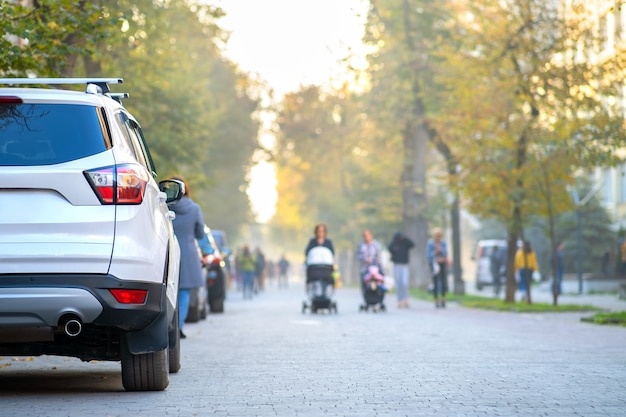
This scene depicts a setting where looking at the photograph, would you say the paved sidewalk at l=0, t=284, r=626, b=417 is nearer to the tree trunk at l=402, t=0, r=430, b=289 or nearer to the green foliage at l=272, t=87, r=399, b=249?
the tree trunk at l=402, t=0, r=430, b=289

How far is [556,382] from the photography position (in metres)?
9.73

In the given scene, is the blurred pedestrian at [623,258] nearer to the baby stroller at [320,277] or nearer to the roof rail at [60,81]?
the baby stroller at [320,277]

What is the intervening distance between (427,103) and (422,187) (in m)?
4.86

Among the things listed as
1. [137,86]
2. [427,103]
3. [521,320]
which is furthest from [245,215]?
[521,320]

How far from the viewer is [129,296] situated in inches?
308

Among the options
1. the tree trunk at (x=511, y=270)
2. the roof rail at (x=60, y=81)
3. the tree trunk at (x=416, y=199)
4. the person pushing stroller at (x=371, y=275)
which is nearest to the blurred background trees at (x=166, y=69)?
the roof rail at (x=60, y=81)

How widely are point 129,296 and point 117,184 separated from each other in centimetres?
71

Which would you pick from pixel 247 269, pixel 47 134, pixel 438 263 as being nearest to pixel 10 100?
pixel 47 134

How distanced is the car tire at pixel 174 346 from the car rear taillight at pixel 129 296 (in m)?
1.52

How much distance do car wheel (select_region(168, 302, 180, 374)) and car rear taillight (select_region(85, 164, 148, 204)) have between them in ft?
5.88

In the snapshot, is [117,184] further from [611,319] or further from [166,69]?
[166,69]

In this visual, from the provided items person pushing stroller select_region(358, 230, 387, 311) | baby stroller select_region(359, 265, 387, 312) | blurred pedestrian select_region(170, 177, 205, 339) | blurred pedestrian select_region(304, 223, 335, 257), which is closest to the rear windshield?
blurred pedestrian select_region(170, 177, 205, 339)

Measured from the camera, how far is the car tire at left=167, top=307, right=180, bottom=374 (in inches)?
378

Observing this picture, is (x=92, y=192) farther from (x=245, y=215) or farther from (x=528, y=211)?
(x=245, y=215)
